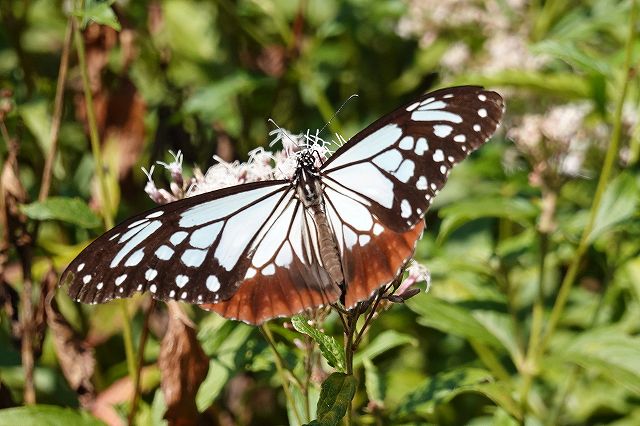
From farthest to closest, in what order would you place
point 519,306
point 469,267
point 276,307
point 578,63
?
1. point 519,306
2. point 469,267
3. point 578,63
4. point 276,307

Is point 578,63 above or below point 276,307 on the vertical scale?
above

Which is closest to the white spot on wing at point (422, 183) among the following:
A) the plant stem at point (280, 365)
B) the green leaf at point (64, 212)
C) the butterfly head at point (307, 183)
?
the butterfly head at point (307, 183)

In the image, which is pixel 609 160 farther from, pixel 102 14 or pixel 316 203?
pixel 102 14

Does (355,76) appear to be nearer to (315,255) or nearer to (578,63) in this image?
(578,63)

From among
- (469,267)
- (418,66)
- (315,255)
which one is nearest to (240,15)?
(418,66)

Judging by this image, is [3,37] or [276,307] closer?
[276,307]

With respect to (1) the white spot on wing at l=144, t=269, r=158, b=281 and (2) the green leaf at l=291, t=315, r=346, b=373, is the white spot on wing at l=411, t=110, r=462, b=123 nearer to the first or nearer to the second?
(2) the green leaf at l=291, t=315, r=346, b=373

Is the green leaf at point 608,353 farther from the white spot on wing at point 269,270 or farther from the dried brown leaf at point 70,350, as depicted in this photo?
the dried brown leaf at point 70,350

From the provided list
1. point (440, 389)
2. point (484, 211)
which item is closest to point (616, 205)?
point (484, 211)
